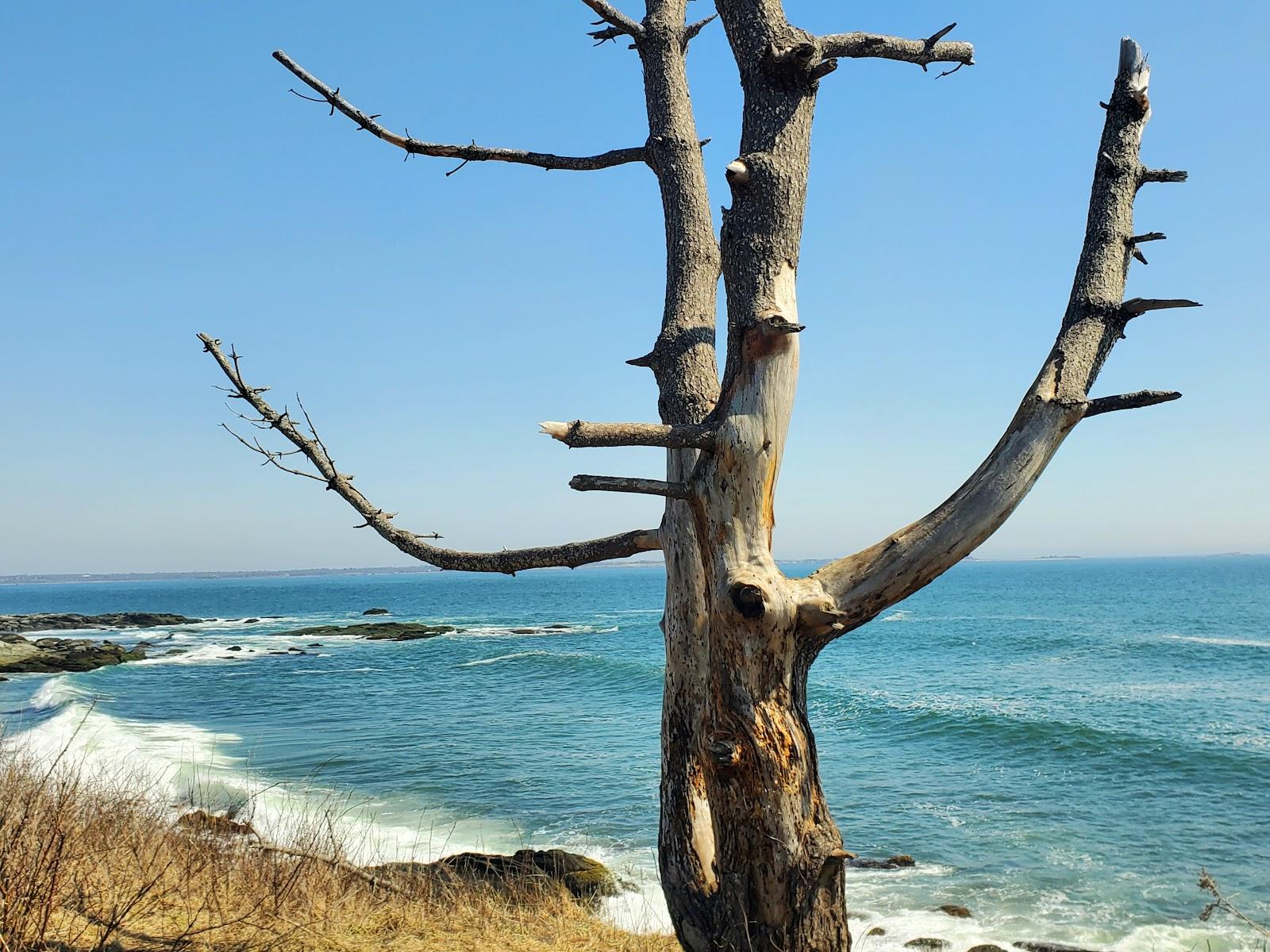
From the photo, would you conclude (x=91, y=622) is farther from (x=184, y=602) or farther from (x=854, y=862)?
(x=854, y=862)

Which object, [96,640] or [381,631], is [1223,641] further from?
[96,640]

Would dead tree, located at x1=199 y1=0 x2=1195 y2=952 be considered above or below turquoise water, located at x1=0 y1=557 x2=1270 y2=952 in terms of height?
above

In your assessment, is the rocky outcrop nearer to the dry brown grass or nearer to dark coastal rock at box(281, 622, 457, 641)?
dark coastal rock at box(281, 622, 457, 641)

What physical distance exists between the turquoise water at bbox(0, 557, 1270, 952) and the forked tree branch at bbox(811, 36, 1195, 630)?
645 centimetres

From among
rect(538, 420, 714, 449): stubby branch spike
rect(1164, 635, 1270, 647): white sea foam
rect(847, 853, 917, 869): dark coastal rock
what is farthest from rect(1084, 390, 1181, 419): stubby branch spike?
rect(1164, 635, 1270, 647): white sea foam

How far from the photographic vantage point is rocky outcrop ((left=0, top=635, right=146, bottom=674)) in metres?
35.7

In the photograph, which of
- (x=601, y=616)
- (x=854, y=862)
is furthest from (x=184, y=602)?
(x=854, y=862)

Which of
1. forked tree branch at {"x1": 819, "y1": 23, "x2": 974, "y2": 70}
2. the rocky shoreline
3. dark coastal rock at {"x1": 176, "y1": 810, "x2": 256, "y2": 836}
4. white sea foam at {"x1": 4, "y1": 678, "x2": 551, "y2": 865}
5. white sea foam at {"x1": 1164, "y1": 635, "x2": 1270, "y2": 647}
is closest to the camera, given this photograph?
forked tree branch at {"x1": 819, "y1": 23, "x2": 974, "y2": 70}

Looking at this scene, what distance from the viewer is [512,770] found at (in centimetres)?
1797

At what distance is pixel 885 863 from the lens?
12.2 m

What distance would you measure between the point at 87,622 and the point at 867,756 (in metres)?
62.1

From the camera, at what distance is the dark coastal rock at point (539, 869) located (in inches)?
354

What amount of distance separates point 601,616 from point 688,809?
71015 mm

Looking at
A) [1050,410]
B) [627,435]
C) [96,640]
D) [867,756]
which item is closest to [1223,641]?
[867,756]
